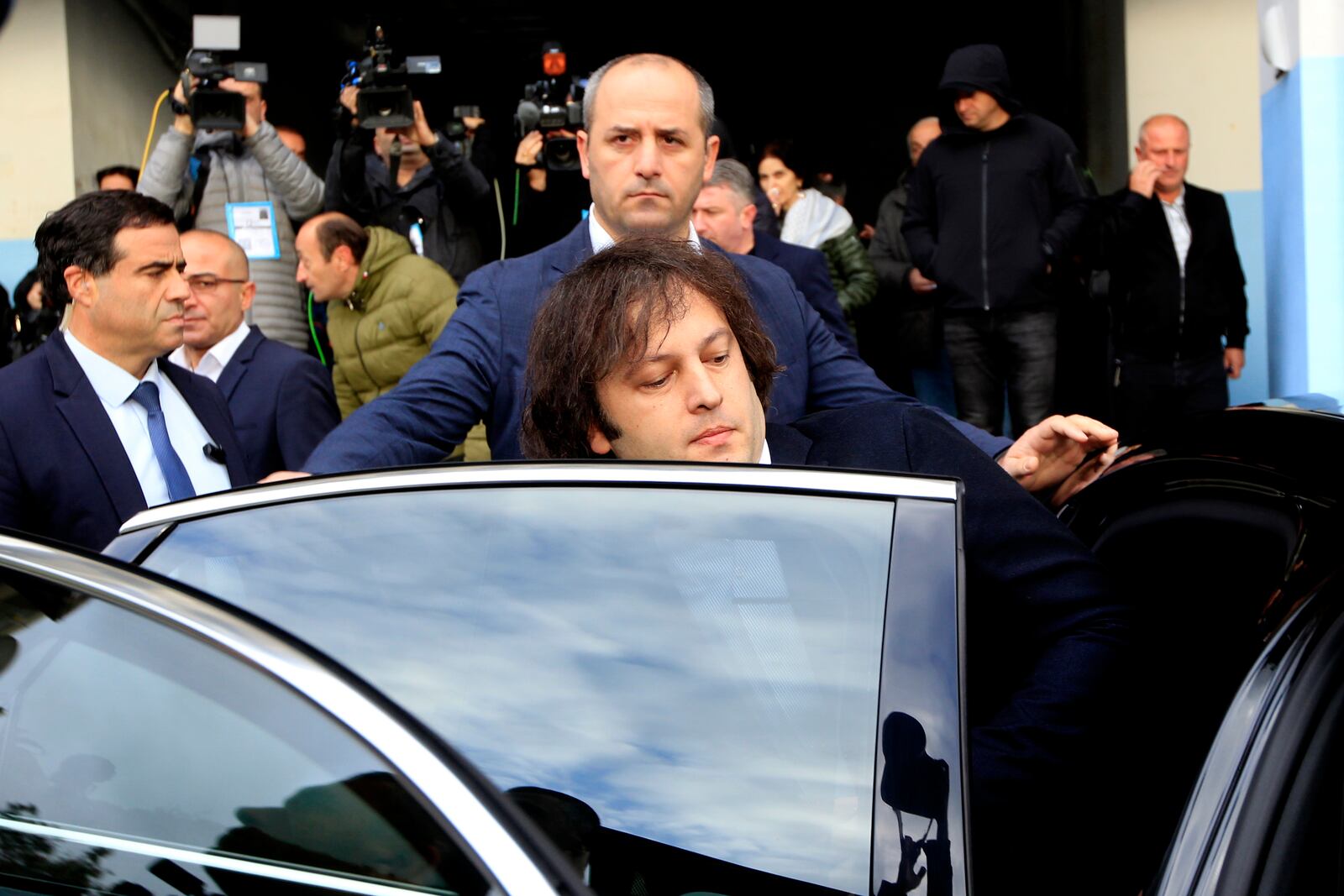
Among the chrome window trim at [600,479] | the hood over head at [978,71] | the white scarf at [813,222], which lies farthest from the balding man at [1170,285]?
the chrome window trim at [600,479]

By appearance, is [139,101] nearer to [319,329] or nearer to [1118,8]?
[319,329]

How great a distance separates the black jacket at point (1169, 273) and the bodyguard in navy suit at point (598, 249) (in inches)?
140

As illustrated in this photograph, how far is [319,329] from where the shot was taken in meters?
6.91

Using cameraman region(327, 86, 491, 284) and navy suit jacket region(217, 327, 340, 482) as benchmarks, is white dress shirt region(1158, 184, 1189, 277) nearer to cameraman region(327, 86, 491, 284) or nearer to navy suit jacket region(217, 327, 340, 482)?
cameraman region(327, 86, 491, 284)

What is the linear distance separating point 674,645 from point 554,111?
18.0 ft

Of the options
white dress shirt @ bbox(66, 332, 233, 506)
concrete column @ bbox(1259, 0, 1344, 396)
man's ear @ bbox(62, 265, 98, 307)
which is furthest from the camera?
concrete column @ bbox(1259, 0, 1344, 396)

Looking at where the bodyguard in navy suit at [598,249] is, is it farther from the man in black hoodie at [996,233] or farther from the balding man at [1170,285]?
the balding man at [1170,285]

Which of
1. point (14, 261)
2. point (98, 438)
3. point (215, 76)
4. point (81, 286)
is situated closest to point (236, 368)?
point (81, 286)

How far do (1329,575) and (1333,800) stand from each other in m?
0.29

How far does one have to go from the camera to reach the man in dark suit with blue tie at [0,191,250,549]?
3.38m

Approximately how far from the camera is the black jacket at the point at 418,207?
6750 mm

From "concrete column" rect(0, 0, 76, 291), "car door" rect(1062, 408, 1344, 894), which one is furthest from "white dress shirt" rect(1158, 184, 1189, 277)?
"concrete column" rect(0, 0, 76, 291)

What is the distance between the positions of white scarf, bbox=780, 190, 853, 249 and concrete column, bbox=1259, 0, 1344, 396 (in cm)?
194

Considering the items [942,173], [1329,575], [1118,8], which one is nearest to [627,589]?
[1329,575]
